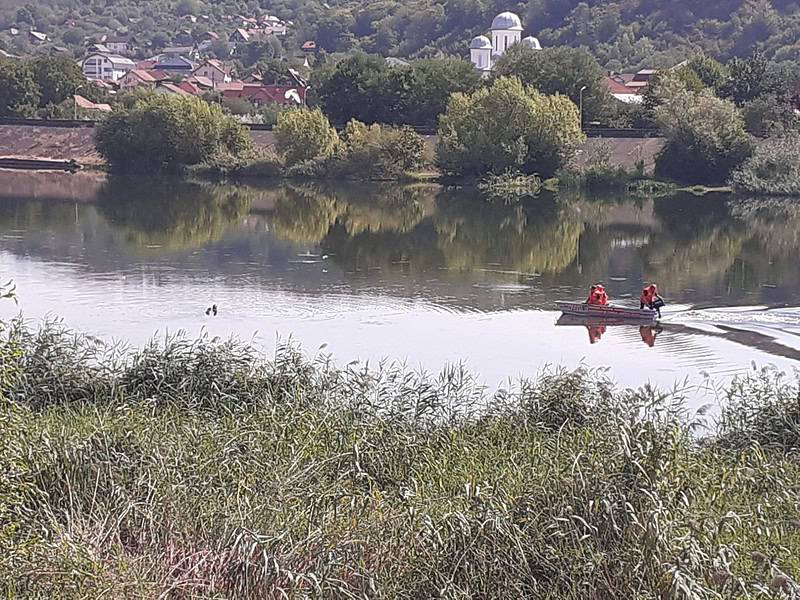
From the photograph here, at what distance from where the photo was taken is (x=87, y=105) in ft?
229

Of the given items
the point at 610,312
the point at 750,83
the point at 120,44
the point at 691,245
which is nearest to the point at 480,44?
the point at 750,83

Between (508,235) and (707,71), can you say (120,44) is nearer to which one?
(707,71)

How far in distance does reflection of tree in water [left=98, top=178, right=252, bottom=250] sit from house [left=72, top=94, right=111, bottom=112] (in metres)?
19.0

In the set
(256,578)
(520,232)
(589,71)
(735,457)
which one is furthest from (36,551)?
(589,71)

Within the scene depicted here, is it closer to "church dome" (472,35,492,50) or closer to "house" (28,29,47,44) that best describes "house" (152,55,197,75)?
"church dome" (472,35,492,50)

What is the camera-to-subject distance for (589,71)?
58094 mm

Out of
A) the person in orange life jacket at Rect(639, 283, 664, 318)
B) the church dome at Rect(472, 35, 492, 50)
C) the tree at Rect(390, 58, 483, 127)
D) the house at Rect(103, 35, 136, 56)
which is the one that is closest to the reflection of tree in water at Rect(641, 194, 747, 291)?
the person in orange life jacket at Rect(639, 283, 664, 318)

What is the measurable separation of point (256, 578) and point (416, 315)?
41.3 feet

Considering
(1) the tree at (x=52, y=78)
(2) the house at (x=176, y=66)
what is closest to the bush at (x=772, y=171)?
(1) the tree at (x=52, y=78)

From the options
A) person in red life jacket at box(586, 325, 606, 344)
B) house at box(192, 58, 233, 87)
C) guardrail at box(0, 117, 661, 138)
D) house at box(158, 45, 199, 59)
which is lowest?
person in red life jacket at box(586, 325, 606, 344)

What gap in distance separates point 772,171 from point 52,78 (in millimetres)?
39634

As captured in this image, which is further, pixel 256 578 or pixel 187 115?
pixel 187 115

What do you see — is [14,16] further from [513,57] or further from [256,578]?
[256,578]

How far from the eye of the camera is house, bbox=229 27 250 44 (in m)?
169
